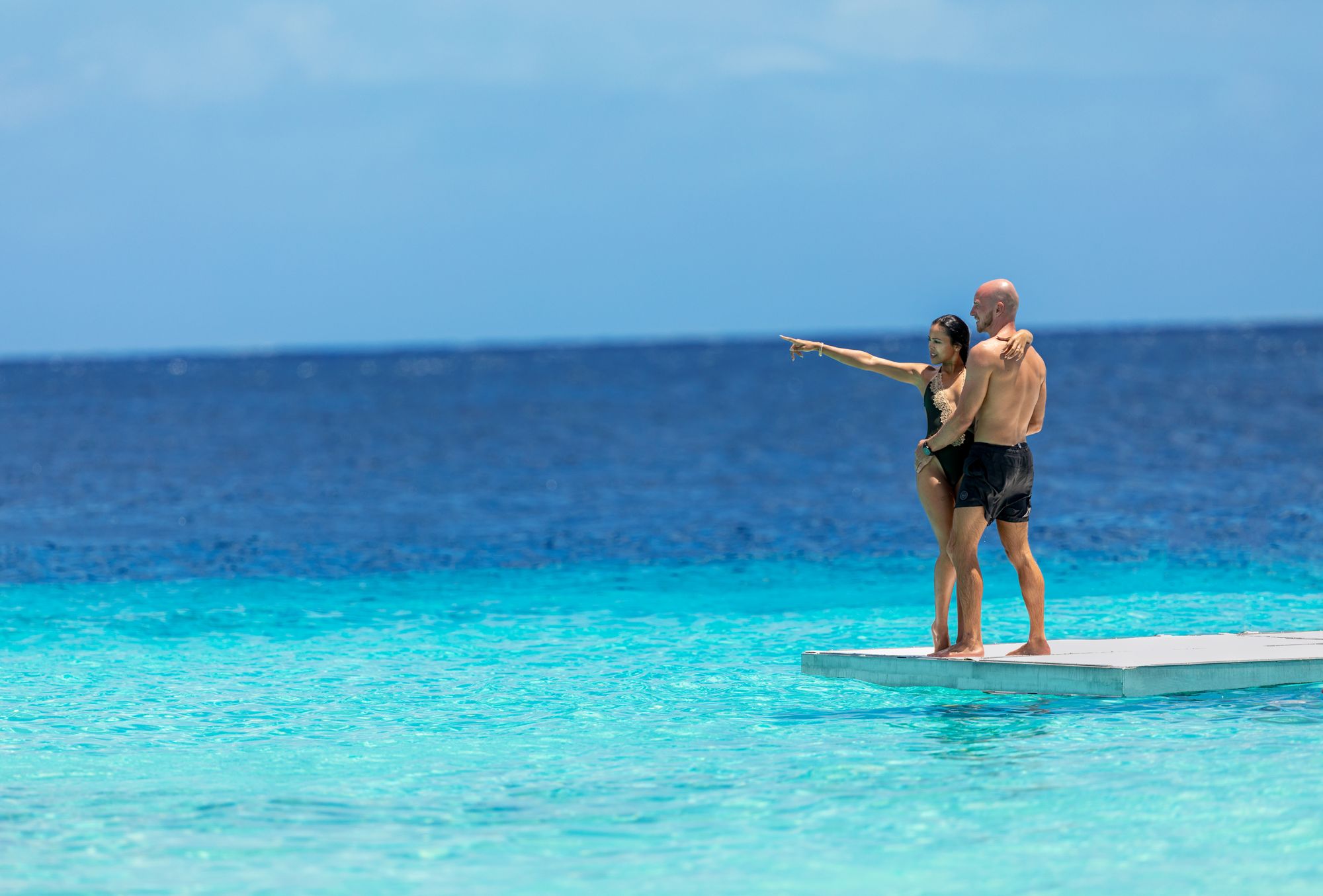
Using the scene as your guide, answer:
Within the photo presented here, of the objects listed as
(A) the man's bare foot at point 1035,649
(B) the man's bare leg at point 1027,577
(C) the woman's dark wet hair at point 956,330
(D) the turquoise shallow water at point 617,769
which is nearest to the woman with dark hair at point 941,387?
(C) the woman's dark wet hair at point 956,330

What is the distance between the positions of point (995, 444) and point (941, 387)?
0.44m

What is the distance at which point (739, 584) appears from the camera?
615 inches

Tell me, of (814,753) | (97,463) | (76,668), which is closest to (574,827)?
(814,753)

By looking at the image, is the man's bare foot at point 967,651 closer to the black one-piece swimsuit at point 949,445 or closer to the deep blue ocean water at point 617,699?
the deep blue ocean water at point 617,699

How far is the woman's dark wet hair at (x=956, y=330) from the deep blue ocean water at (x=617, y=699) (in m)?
2.03

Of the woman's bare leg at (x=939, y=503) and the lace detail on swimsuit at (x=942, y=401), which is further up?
the lace detail on swimsuit at (x=942, y=401)

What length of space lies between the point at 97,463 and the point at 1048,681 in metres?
32.6

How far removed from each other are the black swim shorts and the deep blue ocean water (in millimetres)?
1187

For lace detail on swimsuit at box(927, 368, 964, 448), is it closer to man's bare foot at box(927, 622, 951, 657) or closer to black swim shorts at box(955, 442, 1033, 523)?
black swim shorts at box(955, 442, 1033, 523)

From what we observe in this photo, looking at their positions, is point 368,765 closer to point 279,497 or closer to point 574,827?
point 574,827

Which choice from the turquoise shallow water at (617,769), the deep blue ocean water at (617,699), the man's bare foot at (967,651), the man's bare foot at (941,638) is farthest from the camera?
the man's bare foot at (941,638)

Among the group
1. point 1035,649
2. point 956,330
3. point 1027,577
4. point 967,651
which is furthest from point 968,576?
point 956,330

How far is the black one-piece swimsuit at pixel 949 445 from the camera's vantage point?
326 inches

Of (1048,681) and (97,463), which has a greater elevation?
→ (97,463)
